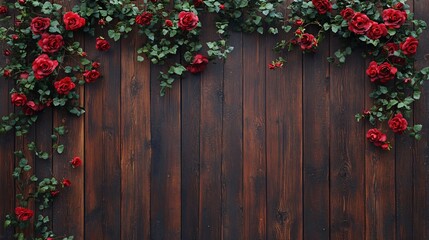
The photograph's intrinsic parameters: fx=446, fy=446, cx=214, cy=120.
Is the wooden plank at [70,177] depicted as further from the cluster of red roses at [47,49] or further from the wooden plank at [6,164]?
the wooden plank at [6,164]

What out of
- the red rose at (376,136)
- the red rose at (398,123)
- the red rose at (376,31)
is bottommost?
the red rose at (376,136)

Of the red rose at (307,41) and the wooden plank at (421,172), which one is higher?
the red rose at (307,41)

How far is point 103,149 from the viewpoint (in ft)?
7.03

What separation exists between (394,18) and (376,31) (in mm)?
103

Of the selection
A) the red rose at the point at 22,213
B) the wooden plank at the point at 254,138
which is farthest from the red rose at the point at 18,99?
the wooden plank at the point at 254,138

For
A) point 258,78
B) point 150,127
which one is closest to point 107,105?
point 150,127

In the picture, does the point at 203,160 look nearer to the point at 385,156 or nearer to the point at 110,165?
the point at 110,165

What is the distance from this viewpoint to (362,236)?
2.10 m

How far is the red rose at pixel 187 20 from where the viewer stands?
2.03 meters

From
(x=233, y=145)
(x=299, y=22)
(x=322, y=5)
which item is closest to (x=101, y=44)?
(x=233, y=145)

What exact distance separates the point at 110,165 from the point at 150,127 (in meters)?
0.26

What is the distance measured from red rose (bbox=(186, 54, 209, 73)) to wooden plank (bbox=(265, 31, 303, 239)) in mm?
307

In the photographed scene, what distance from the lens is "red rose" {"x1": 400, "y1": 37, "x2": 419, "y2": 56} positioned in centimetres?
201

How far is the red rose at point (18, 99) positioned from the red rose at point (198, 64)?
77cm
